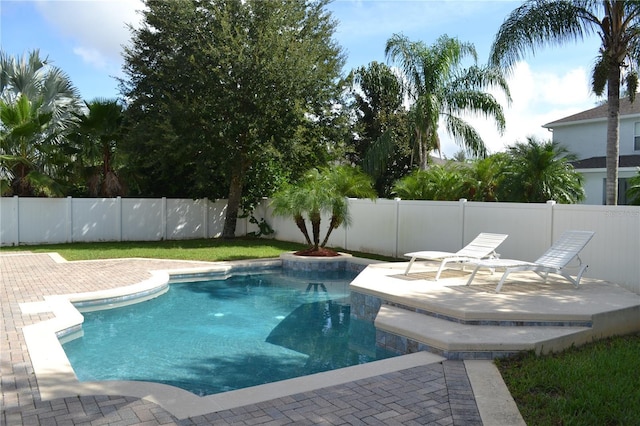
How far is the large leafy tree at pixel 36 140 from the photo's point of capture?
16.8 meters

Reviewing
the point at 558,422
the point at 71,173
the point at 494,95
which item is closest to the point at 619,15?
the point at 494,95

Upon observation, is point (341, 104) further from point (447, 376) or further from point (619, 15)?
point (447, 376)

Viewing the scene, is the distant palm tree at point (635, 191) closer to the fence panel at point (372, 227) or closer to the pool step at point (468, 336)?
the fence panel at point (372, 227)

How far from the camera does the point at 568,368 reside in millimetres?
4977

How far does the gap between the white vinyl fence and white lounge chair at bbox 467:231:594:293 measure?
1.04 meters

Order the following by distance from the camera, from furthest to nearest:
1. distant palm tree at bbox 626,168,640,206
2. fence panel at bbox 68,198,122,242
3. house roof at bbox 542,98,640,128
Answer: house roof at bbox 542,98,640,128 → fence panel at bbox 68,198,122,242 → distant palm tree at bbox 626,168,640,206

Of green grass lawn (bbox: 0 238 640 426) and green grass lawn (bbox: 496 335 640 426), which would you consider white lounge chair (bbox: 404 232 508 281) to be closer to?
green grass lawn (bbox: 0 238 640 426)

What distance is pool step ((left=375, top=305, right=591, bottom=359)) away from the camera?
220 inches

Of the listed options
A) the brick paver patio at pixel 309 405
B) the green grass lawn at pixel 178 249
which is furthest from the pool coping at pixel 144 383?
the green grass lawn at pixel 178 249

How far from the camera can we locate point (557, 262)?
28.2 feet

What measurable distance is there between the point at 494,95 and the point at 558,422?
18022 mm

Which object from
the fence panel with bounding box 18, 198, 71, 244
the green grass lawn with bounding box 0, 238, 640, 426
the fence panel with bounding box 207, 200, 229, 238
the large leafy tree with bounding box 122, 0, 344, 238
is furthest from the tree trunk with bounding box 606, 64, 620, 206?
the fence panel with bounding box 18, 198, 71, 244

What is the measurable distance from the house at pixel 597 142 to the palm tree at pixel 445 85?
3365 millimetres

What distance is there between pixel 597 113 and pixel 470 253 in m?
16.1
